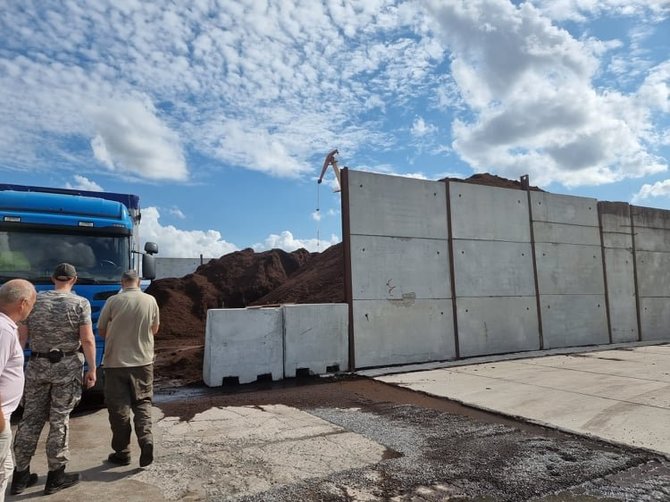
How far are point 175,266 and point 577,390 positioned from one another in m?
28.4

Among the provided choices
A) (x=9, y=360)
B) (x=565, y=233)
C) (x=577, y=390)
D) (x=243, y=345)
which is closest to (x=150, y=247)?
(x=243, y=345)

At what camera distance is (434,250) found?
11.0 metres

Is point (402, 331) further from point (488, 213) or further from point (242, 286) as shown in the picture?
point (242, 286)

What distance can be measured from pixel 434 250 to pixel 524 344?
359cm

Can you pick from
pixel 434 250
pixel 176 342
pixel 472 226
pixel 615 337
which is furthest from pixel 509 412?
pixel 176 342

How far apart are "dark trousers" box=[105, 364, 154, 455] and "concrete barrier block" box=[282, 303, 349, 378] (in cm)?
461

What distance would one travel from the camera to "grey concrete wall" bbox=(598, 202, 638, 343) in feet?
45.9

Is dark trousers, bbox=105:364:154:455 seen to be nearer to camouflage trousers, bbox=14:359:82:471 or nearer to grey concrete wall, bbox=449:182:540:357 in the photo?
camouflage trousers, bbox=14:359:82:471

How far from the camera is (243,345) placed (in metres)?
8.72

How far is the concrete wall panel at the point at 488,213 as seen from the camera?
37.7ft

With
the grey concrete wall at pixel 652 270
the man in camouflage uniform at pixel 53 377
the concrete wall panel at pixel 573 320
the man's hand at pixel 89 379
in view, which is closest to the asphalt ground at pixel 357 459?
the man in camouflage uniform at pixel 53 377

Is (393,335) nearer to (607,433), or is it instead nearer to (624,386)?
(624,386)

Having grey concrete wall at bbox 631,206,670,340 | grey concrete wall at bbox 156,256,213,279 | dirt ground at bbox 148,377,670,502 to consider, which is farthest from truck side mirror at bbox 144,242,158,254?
grey concrete wall at bbox 156,256,213,279

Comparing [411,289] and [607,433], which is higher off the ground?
[411,289]
